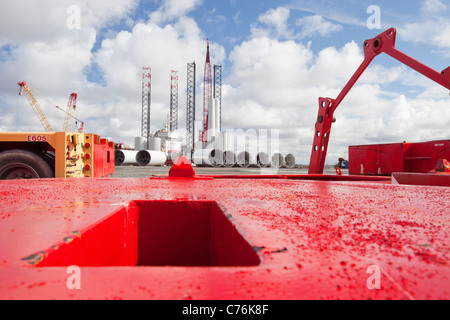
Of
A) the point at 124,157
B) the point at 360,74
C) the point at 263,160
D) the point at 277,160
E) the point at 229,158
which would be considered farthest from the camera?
the point at 277,160

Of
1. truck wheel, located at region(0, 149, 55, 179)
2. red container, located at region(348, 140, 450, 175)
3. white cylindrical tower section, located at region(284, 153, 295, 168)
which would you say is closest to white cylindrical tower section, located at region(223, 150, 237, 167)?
white cylindrical tower section, located at region(284, 153, 295, 168)

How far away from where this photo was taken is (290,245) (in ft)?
2.67

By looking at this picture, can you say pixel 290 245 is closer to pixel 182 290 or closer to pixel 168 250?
pixel 182 290

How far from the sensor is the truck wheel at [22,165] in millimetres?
5297

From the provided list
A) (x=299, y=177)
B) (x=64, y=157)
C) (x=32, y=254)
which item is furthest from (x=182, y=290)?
(x=64, y=157)

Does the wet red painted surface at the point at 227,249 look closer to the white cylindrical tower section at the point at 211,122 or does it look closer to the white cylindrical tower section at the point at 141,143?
the white cylindrical tower section at the point at 211,122

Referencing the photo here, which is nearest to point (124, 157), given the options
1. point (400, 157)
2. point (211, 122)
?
point (211, 122)

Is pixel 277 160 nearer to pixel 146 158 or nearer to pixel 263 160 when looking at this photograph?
pixel 263 160

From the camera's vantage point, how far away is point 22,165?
17.5ft

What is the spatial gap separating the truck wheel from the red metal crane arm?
530 cm

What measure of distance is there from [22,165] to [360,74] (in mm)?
6764

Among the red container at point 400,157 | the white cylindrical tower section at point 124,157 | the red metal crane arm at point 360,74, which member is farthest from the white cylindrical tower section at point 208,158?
the red metal crane arm at point 360,74
